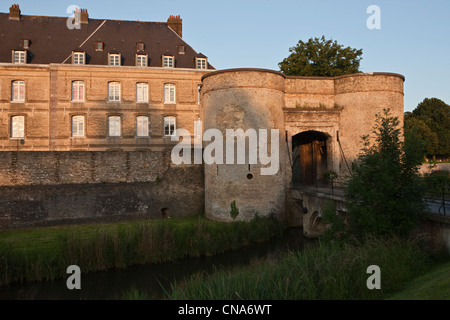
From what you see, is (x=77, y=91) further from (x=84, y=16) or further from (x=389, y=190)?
(x=389, y=190)

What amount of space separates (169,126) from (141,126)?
211 cm

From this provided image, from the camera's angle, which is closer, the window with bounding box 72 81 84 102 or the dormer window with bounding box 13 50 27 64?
the dormer window with bounding box 13 50 27 64

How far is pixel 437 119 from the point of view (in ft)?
140

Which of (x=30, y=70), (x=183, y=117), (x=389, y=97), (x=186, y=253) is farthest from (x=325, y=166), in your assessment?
(x=30, y=70)

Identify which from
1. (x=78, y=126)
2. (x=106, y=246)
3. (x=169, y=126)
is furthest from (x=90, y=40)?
(x=106, y=246)

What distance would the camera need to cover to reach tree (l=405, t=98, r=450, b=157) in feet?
132

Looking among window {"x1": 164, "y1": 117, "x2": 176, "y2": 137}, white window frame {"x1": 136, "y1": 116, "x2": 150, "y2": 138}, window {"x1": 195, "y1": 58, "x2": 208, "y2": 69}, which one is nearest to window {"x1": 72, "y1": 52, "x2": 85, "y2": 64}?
white window frame {"x1": 136, "y1": 116, "x2": 150, "y2": 138}

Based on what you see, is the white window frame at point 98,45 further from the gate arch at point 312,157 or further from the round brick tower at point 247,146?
the gate arch at point 312,157

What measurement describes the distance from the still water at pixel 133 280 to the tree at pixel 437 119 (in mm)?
32357

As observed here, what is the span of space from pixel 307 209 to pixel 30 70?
21877 millimetres

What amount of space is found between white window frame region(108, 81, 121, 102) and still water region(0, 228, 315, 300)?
17414 millimetres

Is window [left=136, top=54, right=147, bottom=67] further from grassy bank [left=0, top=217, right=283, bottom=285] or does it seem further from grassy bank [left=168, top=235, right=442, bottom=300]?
grassy bank [left=168, top=235, right=442, bottom=300]

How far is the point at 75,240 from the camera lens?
11.4m

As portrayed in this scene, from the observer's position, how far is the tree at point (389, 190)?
28.5 feet
